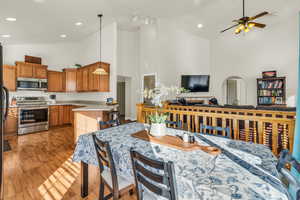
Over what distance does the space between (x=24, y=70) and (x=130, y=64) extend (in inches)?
152

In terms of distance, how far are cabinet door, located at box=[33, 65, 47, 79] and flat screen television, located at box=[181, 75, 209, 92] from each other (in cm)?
526

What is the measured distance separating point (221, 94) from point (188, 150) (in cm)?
682

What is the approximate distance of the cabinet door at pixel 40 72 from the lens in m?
5.13

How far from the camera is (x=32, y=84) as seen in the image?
5086 mm

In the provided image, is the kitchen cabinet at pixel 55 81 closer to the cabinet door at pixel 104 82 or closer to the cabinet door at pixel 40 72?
the cabinet door at pixel 40 72

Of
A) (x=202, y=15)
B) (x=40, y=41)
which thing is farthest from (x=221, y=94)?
(x=40, y=41)

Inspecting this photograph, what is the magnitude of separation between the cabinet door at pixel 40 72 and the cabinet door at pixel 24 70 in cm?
11

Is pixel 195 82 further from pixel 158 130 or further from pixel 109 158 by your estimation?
pixel 109 158

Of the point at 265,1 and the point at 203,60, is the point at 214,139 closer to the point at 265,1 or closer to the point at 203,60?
the point at 265,1

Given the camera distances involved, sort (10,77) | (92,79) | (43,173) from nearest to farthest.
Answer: (43,173)
(10,77)
(92,79)

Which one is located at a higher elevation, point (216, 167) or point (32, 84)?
point (32, 84)

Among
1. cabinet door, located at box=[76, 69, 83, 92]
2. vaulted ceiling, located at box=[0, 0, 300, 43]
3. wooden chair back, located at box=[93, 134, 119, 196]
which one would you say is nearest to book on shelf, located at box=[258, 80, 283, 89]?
vaulted ceiling, located at box=[0, 0, 300, 43]

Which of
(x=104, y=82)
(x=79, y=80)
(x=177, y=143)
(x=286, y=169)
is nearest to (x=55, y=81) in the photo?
(x=79, y=80)

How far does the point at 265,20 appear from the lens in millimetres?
5516
